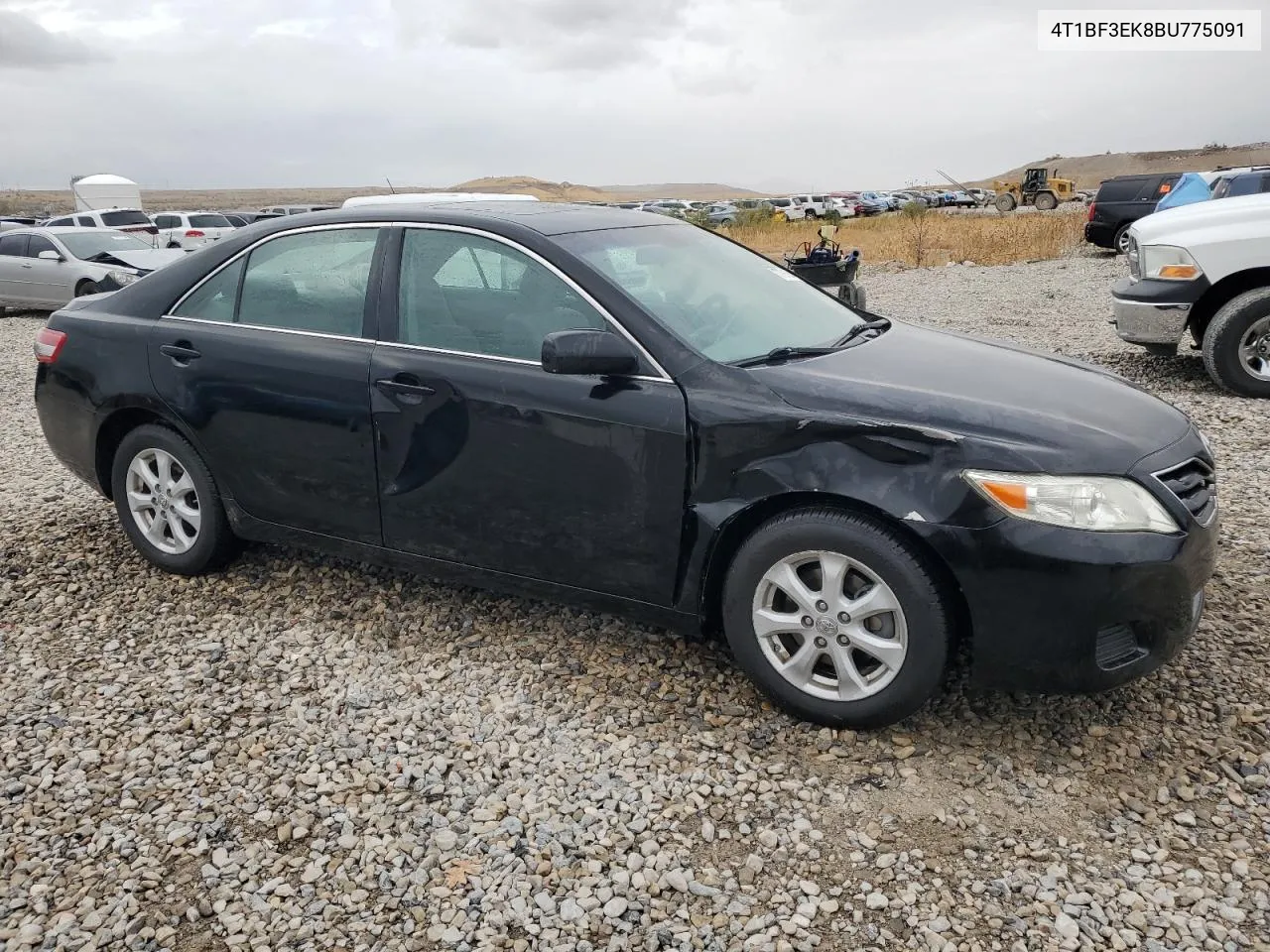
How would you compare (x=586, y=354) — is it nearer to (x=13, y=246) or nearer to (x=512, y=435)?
(x=512, y=435)

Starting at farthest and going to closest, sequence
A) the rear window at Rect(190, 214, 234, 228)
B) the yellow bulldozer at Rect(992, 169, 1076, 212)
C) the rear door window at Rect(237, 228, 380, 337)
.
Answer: the yellow bulldozer at Rect(992, 169, 1076, 212), the rear window at Rect(190, 214, 234, 228), the rear door window at Rect(237, 228, 380, 337)

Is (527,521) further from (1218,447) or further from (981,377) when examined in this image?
(1218,447)

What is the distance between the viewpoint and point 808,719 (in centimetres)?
325

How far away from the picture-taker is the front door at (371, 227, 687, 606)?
3.29m

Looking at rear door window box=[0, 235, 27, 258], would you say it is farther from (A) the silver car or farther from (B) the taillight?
(B) the taillight

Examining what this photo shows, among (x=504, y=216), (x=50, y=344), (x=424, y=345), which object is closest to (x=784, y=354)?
(x=504, y=216)

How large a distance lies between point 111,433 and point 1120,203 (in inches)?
802

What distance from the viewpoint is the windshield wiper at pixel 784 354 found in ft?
11.0

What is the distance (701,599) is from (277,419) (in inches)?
73.4

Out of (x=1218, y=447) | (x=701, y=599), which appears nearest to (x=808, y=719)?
(x=701, y=599)

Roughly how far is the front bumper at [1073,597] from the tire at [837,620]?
0.14 metres

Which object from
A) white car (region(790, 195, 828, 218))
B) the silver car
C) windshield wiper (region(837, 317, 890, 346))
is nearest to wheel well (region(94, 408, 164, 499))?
windshield wiper (region(837, 317, 890, 346))

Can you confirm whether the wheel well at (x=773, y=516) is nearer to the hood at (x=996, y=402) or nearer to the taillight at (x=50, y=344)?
the hood at (x=996, y=402)

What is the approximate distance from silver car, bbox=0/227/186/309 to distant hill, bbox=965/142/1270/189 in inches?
2638
